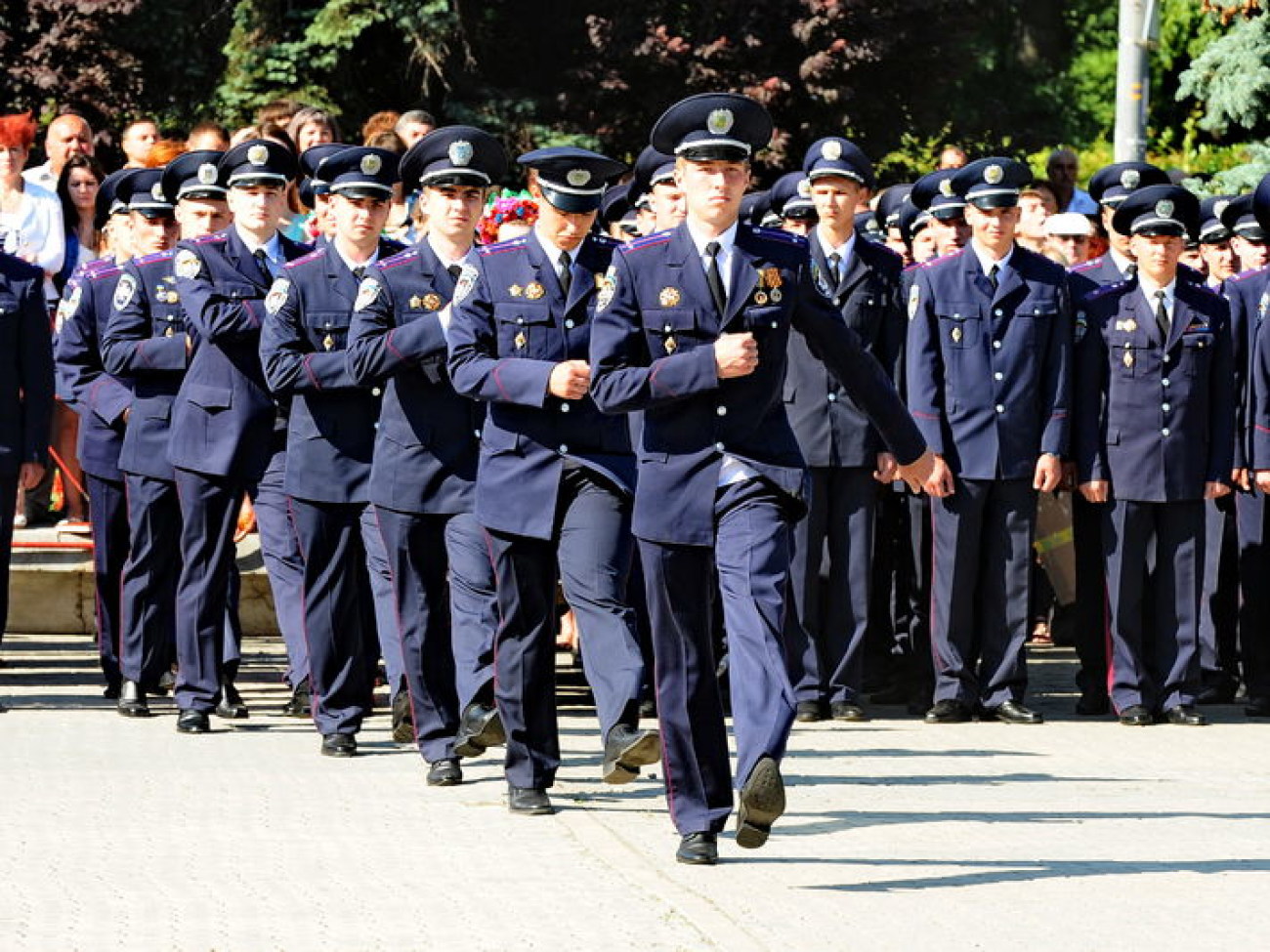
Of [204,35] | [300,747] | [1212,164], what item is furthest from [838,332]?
[1212,164]

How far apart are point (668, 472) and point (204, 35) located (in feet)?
59.9

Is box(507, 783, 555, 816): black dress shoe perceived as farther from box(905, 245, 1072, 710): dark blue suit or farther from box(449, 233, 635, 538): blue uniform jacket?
box(905, 245, 1072, 710): dark blue suit

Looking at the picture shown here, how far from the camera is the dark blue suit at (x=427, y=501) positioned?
10.2 metres

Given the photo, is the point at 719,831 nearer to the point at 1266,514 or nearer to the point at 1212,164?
the point at 1266,514

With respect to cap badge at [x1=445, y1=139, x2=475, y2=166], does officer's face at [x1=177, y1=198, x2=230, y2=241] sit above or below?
below

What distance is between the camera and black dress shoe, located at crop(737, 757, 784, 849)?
26.3 ft

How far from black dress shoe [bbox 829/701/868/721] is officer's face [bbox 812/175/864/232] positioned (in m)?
2.09

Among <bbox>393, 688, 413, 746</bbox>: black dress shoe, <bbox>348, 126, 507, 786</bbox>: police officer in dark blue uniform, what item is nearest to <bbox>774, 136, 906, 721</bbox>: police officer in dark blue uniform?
<bbox>393, 688, 413, 746</bbox>: black dress shoe

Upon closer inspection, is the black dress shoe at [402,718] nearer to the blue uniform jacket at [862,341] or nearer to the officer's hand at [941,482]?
the blue uniform jacket at [862,341]

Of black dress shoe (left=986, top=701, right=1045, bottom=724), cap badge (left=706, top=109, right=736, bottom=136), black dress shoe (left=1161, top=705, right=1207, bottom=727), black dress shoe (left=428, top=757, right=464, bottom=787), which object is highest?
cap badge (left=706, top=109, right=736, bottom=136)

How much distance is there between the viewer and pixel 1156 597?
41.3ft

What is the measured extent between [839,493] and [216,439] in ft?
9.28

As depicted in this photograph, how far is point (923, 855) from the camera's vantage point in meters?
8.68

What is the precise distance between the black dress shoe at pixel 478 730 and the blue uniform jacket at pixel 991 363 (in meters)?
3.14
